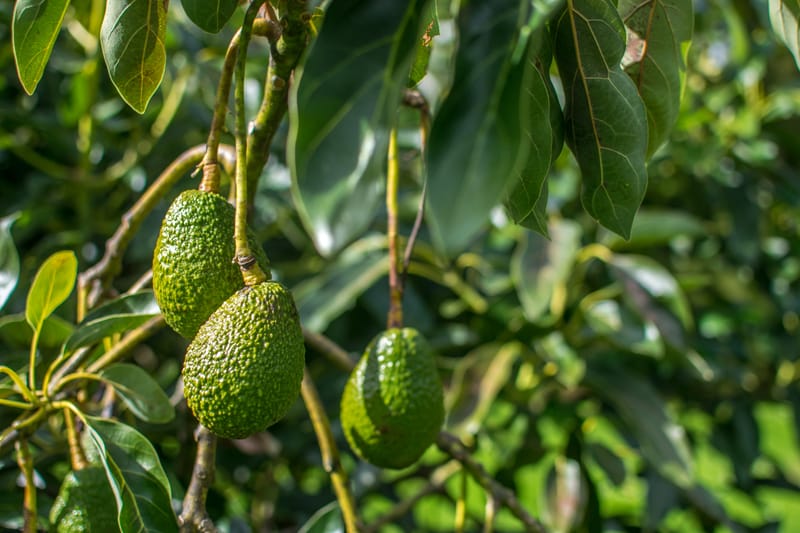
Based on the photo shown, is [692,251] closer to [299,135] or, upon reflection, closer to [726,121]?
[726,121]

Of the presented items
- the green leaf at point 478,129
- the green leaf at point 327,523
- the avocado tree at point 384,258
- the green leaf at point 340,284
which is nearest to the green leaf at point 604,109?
the avocado tree at point 384,258

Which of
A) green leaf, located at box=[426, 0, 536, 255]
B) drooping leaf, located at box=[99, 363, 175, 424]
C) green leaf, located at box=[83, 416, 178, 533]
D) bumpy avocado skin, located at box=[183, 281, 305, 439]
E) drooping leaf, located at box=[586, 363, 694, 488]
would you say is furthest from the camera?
drooping leaf, located at box=[586, 363, 694, 488]

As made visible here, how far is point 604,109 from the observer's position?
2.44 ft

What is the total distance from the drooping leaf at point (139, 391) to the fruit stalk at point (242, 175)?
26 cm

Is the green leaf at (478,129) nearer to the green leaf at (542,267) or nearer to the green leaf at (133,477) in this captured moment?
the green leaf at (133,477)

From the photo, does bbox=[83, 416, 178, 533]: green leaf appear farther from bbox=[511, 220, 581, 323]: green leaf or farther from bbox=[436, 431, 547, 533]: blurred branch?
bbox=[511, 220, 581, 323]: green leaf

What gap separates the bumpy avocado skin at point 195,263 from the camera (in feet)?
2.40

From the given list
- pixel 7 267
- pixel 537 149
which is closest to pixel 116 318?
pixel 7 267

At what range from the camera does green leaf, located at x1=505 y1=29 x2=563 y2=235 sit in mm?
701

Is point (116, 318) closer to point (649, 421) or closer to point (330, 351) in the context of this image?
point (330, 351)

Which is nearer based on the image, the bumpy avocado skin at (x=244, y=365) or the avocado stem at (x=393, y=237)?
the bumpy avocado skin at (x=244, y=365)

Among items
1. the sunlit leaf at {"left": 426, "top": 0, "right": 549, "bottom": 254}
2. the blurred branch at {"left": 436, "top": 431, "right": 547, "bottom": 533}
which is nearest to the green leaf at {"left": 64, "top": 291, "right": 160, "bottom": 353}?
the blurred branch at {"left": 436, "top": 431, "right": 547, "bottom": 533}

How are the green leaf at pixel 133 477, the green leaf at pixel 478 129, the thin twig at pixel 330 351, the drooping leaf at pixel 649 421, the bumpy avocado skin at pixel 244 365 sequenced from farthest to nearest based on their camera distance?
the drooping leaf at pixel 649 421, the thin twig at pixel 330 351, the green leaf at pixel 133 477, the bumpy avocado skin at pixel 244 365, the green leaf at pixel 478 129

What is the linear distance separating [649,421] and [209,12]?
109 centimetres
